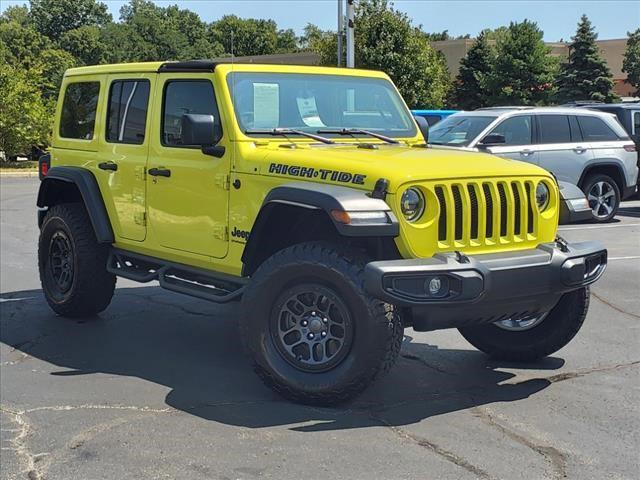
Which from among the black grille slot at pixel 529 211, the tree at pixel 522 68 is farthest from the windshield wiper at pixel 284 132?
the tree at pixel 522 68

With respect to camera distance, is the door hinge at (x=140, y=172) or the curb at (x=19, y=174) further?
the curb at (x=19, y=174)

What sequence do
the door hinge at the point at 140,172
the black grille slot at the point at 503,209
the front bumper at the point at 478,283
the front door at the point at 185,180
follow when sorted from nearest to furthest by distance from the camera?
the front bumper at the point at 478,283 < the black grille slot at the point at 503,209 < the front door at the point at 185,180 < the door hinge at the point at 140,172

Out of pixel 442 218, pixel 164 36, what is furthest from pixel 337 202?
pixel 164 36

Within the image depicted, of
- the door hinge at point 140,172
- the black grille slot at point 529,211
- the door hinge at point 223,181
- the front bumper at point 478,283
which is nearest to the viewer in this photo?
the front bumper at point 478,283

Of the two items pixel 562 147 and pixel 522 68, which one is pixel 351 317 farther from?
pixel 522 68

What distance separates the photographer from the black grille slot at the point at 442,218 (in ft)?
14.6

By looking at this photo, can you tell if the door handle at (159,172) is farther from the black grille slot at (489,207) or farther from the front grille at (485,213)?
the black grille slot at (489,207)

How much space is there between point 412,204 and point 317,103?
1.55 meters

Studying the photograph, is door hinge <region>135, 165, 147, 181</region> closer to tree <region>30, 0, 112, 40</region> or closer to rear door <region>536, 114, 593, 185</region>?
rear door <region>536, 114, 593, 185</region>

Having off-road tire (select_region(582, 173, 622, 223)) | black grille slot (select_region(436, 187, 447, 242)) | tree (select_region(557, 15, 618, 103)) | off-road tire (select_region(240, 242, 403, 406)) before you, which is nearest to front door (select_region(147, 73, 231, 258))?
off-road tire (select_region(240, 242, 403, 406))

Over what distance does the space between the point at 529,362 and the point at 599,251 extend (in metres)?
1.06

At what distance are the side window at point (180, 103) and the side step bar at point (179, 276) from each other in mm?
909

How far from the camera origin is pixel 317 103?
5.65 meters

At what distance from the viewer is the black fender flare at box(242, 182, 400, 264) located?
421 centimetres
